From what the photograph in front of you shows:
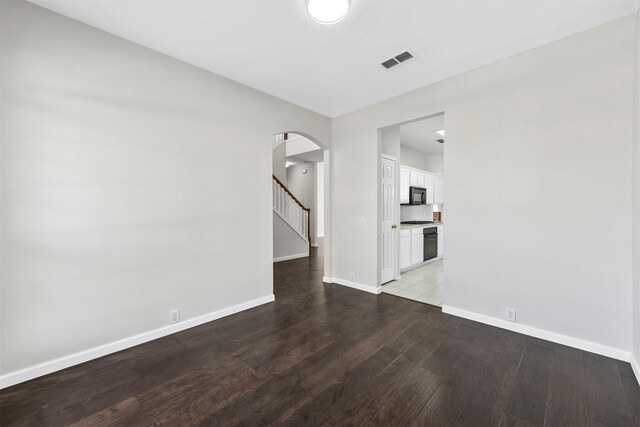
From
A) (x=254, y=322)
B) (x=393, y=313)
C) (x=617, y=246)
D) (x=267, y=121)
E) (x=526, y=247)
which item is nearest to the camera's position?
(x=617, y=246)

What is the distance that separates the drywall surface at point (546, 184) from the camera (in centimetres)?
234

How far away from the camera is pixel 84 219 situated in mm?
2338

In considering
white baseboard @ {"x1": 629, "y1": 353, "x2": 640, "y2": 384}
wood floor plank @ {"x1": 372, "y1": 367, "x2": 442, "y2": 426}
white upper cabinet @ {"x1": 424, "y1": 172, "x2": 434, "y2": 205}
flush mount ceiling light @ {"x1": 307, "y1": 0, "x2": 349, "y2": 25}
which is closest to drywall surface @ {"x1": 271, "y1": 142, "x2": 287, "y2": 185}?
white upper cabinet @ {"x1": 424, "y1": 172, "x2": 434, "y2": 205}

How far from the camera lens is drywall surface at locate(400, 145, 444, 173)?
6871mm

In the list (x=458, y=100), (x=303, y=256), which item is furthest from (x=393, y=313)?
(x=303, y=256)

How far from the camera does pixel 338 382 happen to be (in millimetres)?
2027

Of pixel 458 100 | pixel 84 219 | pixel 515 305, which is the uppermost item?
pixel 458 100

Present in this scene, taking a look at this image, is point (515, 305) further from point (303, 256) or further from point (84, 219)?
point (303, 256)

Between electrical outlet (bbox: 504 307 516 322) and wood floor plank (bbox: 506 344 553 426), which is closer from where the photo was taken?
wood floor plank (bbox: 506 344 553 426)

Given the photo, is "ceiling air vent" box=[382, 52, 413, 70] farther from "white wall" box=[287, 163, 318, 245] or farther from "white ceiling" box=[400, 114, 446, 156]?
"white wall" box=[287, 163, 318, 245]

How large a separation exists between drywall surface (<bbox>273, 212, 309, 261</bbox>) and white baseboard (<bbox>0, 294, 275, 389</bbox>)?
3.32 metres

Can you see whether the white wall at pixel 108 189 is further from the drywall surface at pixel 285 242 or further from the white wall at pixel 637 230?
the white wall at pixel 637 230

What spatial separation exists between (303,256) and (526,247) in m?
5.30

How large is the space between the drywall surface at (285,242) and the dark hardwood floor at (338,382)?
12.3 feet
